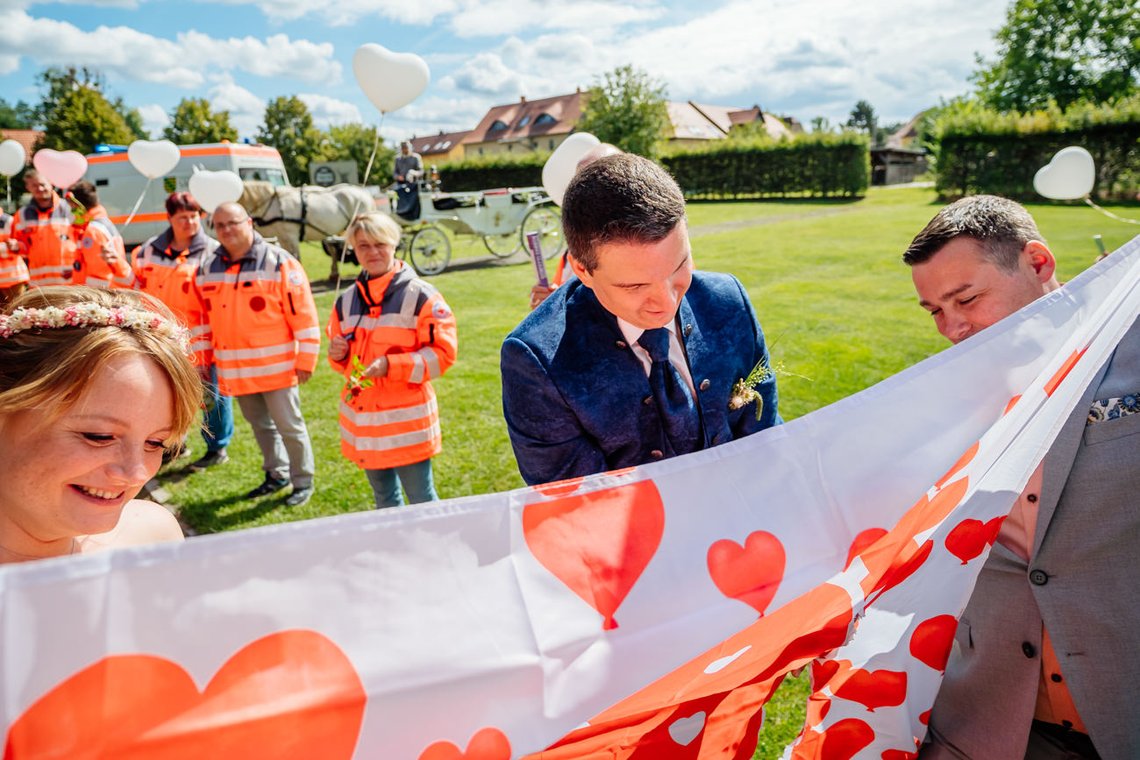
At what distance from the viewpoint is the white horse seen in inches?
556

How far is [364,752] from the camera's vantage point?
1081 mm

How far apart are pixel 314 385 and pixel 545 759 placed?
7068 millimetres

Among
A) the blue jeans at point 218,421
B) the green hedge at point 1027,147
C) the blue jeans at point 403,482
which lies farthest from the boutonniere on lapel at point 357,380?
the green hedge at point 1027,147

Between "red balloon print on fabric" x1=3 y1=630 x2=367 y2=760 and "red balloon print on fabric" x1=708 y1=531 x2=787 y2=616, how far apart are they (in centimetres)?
74

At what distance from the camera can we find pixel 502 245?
656 inches

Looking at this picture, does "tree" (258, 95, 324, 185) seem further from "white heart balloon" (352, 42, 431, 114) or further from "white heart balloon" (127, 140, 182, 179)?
"white heart balloon" (352, 42, 431, 114)

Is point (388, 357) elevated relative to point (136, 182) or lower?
lower

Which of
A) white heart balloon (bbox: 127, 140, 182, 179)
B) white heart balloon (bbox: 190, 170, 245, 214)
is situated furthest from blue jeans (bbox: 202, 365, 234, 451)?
white heart balloon (bbox: 127, 140, 182, 179)

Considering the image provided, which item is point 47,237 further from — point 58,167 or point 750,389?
point 750,389

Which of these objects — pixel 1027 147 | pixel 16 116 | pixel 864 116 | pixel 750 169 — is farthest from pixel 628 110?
pixel 864 116

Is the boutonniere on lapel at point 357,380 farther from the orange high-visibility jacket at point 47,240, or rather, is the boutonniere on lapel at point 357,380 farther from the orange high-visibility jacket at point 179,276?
the orange high-visibility jacket at point 47,240

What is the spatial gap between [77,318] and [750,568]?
1.56 m

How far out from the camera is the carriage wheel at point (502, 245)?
16.0 metres

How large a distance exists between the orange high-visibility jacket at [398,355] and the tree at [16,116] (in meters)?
102
